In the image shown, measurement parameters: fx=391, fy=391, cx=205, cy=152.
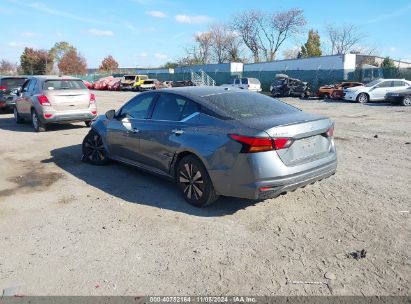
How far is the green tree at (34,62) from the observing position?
3110 inches

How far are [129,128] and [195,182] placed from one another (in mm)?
1770

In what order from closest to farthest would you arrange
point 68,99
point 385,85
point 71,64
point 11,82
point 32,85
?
point 68,99 → point 32,85 → point 11,82 → point 385,85 → point 71,64

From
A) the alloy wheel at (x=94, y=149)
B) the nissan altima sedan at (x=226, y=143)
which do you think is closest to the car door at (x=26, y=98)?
the alloy wheel at (x=94, y=149)

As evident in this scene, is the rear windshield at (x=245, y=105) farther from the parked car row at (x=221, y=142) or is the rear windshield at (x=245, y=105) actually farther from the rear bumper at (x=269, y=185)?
the rear bumper at (x=269, y=185)

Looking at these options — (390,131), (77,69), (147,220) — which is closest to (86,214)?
(147,220)

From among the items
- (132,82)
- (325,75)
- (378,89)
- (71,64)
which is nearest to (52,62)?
(71,64)

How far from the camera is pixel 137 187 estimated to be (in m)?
5.94

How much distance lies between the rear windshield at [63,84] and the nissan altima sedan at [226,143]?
617 centimetres

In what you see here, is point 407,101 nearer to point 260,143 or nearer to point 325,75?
point 325,75

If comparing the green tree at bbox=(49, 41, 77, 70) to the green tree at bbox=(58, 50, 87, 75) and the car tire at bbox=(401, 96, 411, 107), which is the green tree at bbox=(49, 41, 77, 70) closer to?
the green tree at bbox=(58, 50, 87, 75)

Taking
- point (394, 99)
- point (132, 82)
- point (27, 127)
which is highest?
point (132, 82)

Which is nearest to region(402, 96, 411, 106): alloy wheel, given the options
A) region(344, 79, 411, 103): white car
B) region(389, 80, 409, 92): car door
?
region(344, 79, 411, 103): white car

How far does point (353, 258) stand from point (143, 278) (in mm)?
1952

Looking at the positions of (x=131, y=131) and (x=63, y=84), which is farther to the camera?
(x=63, y=84)
